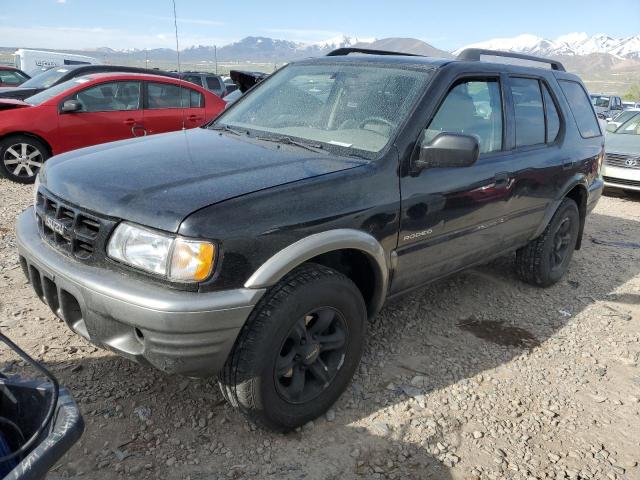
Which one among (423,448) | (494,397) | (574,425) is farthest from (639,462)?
(423,448)

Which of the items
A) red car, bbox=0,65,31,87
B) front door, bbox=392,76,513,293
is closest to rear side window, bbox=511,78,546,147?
front door, bbox=392,76,513,293

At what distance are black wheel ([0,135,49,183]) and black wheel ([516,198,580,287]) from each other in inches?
242

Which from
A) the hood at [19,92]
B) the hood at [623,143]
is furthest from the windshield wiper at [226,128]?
the hood at [623,143]

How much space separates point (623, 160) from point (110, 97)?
8118 millimetres

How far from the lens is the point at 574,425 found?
2.83 metres

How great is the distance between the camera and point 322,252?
7.88 feet

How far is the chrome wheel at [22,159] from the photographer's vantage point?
6.98 meters

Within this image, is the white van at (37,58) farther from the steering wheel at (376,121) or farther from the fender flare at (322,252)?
the fender flare at (322,252)

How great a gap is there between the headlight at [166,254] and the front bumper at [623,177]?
828cm

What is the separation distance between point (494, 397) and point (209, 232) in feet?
6.34

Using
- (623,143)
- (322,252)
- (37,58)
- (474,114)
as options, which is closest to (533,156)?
(474,114)

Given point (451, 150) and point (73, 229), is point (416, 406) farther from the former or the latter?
point (73, 229)

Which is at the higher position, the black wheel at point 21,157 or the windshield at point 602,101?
the black wheel at point 21,157

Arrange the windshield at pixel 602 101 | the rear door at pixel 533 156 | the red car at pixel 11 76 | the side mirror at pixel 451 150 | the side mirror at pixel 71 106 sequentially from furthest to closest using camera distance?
the windshield at pixel 602 101 → the red car at pixel 11 76 → the side mirror at pixel 71 106 → the rear door at pixel 533 156 → the side mirror at pixel 451 150
